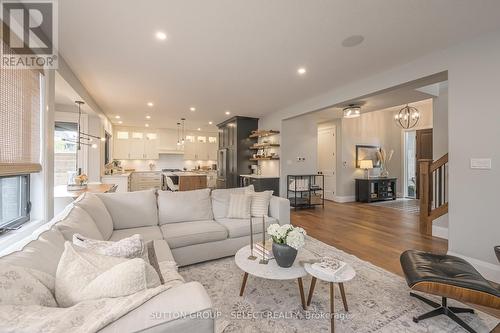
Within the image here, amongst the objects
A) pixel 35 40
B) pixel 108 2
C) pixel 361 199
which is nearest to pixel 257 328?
pixel 108 2

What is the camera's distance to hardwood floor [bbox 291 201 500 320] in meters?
3.00

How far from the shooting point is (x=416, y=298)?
2.01 m

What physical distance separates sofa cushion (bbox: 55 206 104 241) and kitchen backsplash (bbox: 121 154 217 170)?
787 cm

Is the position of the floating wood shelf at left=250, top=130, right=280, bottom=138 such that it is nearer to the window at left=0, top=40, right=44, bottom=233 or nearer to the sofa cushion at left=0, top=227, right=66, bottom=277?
the window at left=0, top=40, right=44, bottom=233

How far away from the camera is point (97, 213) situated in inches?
87.7

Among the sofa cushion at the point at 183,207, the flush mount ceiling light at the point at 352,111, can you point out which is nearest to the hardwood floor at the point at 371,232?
the sofa cushion at the point at 183,207

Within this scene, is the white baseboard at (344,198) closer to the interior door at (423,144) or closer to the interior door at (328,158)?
the interior door at (328,158)

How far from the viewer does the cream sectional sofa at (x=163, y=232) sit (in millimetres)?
833

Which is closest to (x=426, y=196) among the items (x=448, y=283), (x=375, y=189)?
(x=448, y=283)

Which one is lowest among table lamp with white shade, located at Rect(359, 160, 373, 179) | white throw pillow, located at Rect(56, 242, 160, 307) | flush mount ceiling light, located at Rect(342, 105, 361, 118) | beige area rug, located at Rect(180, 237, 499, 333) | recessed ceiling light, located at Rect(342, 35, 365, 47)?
beige area rug, located at Rect(180, 237, 499, 333)

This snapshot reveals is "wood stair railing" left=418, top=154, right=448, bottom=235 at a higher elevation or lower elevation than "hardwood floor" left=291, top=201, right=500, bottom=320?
higher

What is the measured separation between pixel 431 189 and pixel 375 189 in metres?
3.31

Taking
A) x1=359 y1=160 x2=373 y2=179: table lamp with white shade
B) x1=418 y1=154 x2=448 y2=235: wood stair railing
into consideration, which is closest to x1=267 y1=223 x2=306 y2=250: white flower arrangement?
x1=418 y1=154 x2=448 y2=235: wood stair railing

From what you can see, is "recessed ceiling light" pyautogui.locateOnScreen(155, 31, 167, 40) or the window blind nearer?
the window blind
